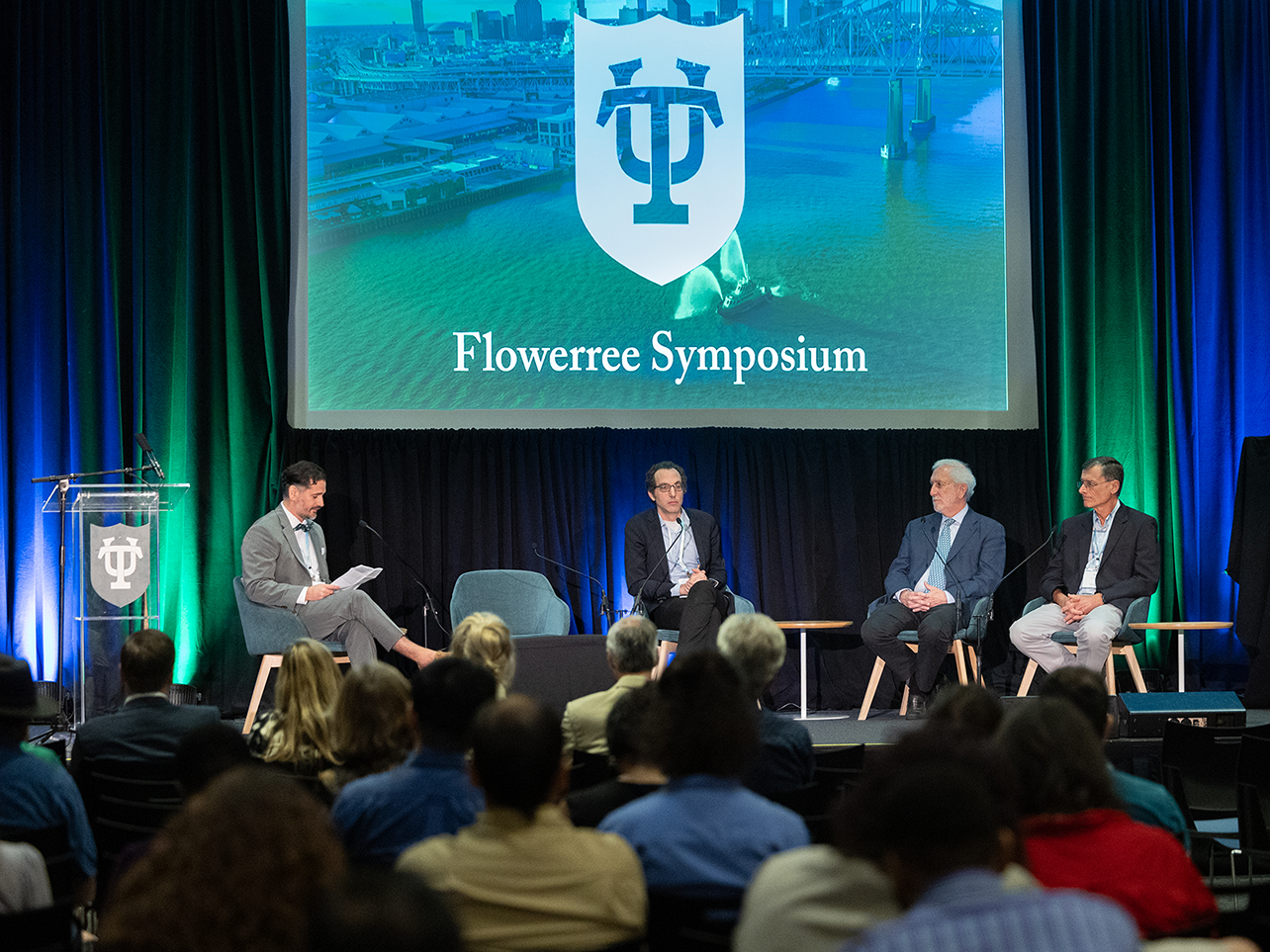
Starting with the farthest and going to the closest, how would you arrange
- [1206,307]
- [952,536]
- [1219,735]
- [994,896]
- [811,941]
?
[1206,307], [952,536], [1219,735], [811,941], [994,896]

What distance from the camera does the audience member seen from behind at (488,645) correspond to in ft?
12.1

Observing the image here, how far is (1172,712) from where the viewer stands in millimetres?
4711

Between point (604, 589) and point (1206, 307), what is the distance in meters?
3.88

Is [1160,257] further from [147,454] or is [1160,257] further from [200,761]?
[200,761]

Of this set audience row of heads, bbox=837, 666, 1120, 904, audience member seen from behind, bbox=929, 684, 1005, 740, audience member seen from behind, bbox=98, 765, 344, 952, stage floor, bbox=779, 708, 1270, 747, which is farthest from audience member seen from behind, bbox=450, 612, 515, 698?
audience member seen from behind, bbox=98, 765, 344, 952

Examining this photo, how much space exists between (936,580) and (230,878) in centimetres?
549

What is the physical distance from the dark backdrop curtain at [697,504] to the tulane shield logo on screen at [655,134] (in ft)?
3.56

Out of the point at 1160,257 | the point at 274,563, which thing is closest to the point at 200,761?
the point at 274,563

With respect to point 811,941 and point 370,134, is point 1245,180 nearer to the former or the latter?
point 370,134

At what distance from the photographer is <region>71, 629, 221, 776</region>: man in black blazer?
3100 mm

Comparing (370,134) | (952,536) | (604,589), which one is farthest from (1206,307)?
(370,134)

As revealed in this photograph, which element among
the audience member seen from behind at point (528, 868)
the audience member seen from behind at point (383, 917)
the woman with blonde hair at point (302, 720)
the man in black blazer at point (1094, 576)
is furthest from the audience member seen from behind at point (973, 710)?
the man in black blazer at point (1094, 576)

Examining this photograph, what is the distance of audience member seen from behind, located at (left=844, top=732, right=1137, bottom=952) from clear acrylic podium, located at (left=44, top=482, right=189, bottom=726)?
502 centimetres

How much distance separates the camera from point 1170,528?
7.12 metres
